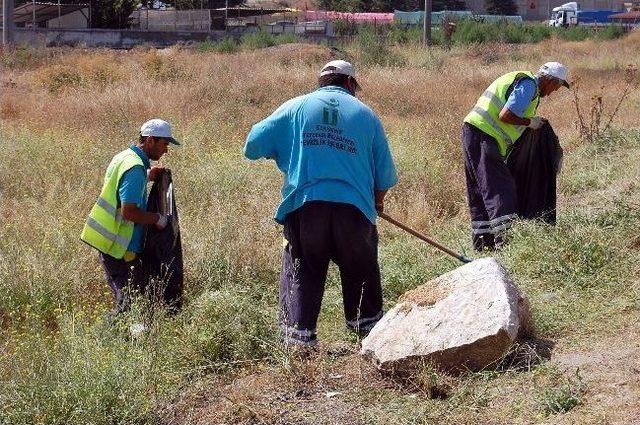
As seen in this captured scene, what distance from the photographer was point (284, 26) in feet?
165

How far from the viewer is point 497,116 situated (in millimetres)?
7234

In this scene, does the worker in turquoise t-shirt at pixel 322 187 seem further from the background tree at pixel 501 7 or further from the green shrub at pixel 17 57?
the background tree at pixel 501 7

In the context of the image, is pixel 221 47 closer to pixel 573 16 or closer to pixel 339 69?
pixel 339 69

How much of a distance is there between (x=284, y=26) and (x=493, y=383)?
4715 centimetres

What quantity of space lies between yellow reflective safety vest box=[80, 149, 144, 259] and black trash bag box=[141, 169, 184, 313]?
0.65ft

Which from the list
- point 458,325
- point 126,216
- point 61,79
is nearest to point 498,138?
point 458,325

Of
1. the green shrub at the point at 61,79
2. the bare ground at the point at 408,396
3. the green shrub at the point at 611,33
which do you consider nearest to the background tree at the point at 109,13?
the green shrub at the point at 611,33

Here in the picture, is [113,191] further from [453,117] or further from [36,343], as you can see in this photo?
[453,117]

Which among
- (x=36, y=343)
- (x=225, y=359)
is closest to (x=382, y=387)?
(x=225, y=359)

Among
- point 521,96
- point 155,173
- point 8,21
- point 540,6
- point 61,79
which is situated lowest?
point 61,79

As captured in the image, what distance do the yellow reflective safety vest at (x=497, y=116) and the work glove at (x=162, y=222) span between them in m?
2.67

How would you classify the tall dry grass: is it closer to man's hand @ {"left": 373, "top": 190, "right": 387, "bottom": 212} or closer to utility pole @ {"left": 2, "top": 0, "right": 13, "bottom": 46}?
man's hand @ {"left": 373, "top": 190, "right": 387, "bottom": 212}

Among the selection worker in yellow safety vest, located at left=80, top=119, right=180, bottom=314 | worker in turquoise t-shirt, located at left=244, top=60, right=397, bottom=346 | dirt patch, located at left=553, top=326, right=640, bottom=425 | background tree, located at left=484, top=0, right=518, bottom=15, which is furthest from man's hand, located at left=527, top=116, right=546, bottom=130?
background tree, located at left=484, top=0, right=518, bottom=15

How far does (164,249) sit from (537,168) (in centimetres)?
316
